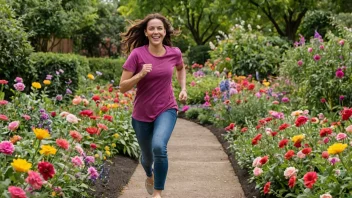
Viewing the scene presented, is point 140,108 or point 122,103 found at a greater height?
point 140,108

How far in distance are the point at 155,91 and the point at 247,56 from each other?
10358mm

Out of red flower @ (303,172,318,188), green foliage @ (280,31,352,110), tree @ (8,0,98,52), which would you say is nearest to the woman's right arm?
red flower @ (303,172,318,188)

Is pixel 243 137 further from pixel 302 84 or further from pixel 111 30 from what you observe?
pixel 111 30

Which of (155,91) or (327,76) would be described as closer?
(155,91)

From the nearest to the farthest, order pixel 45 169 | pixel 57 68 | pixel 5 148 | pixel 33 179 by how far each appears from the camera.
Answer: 1. pixel 33 179
2. pixel 45 169
3. pixel 5 148
4. pixel 57 68

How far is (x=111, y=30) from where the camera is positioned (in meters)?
31.7

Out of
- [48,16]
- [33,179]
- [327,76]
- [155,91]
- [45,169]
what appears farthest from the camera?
[48,16]

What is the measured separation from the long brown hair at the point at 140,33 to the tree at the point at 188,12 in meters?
20.9

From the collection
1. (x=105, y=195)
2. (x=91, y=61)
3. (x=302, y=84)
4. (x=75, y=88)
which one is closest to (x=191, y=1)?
(x=91, y=61)

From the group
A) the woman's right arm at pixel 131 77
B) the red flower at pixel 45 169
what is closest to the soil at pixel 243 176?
the woman's right arm at pixel 131 77

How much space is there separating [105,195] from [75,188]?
1.05 m

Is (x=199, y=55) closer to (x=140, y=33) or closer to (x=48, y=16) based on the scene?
(x=48, y=16)

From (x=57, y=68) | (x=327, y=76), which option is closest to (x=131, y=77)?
(x=327, y=76)

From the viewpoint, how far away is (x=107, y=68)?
20.0 meters
